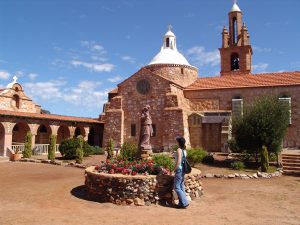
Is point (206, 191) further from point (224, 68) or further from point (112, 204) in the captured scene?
point (224, 68)

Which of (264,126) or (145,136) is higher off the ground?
(264,126)

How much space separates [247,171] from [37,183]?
11519 mm

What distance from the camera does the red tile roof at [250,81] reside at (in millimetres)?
28566

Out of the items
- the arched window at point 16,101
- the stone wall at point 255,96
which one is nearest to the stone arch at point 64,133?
the arched window at point 16,101

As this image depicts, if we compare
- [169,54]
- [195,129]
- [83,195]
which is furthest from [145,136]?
[169,54]

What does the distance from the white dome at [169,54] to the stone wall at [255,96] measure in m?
5.07

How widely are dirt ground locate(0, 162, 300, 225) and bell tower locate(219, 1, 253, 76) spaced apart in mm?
26841

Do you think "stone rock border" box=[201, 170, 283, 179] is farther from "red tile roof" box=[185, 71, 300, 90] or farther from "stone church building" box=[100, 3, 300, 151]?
"red tile roof" box=[185, 71, 300, 90]

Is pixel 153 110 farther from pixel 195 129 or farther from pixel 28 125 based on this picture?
pixel 28 125

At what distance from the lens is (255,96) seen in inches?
1134

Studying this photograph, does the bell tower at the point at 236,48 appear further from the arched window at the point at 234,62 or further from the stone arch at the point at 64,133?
the stone arch at the point at 64,133

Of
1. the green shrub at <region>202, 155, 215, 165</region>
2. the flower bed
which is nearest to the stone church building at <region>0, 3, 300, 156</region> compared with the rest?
the green shrub at <region>202, 155, 215, 165</region>

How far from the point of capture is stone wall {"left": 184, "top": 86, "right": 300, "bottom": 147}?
27.3 metres

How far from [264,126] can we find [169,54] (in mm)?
19471
